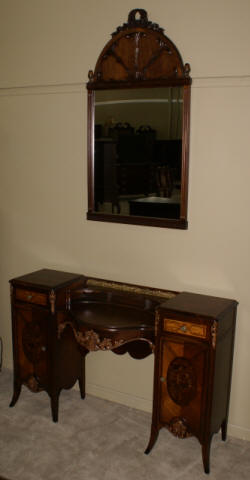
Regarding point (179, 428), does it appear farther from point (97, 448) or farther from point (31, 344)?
point (31, 344)

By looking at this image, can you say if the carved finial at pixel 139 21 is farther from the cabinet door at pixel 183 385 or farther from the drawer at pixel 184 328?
the cabinet door at pixel 183 385

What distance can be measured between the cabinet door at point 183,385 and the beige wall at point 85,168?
0.43 meters

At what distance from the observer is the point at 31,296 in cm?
312

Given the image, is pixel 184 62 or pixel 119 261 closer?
pixel 184 62

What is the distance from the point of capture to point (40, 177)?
139 inches

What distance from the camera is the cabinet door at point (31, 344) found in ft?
10.3

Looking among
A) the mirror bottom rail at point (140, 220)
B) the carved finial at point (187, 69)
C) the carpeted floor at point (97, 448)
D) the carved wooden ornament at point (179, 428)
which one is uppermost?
the carved finial at point (187, 69)

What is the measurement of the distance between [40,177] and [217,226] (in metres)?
1.42

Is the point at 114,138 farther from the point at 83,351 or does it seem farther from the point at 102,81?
the point at 83,351

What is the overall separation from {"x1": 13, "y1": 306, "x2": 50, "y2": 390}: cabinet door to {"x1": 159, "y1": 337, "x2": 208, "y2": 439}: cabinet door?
2.82ft

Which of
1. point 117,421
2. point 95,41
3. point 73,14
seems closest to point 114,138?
point 95,41

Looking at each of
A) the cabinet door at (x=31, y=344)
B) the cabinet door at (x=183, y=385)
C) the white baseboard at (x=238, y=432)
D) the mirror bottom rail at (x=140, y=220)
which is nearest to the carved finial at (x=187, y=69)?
the mirror bottom rail at (x=140, y=220)

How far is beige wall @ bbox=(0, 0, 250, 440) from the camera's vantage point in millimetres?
2762

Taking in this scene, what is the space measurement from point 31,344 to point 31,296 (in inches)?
13.5
